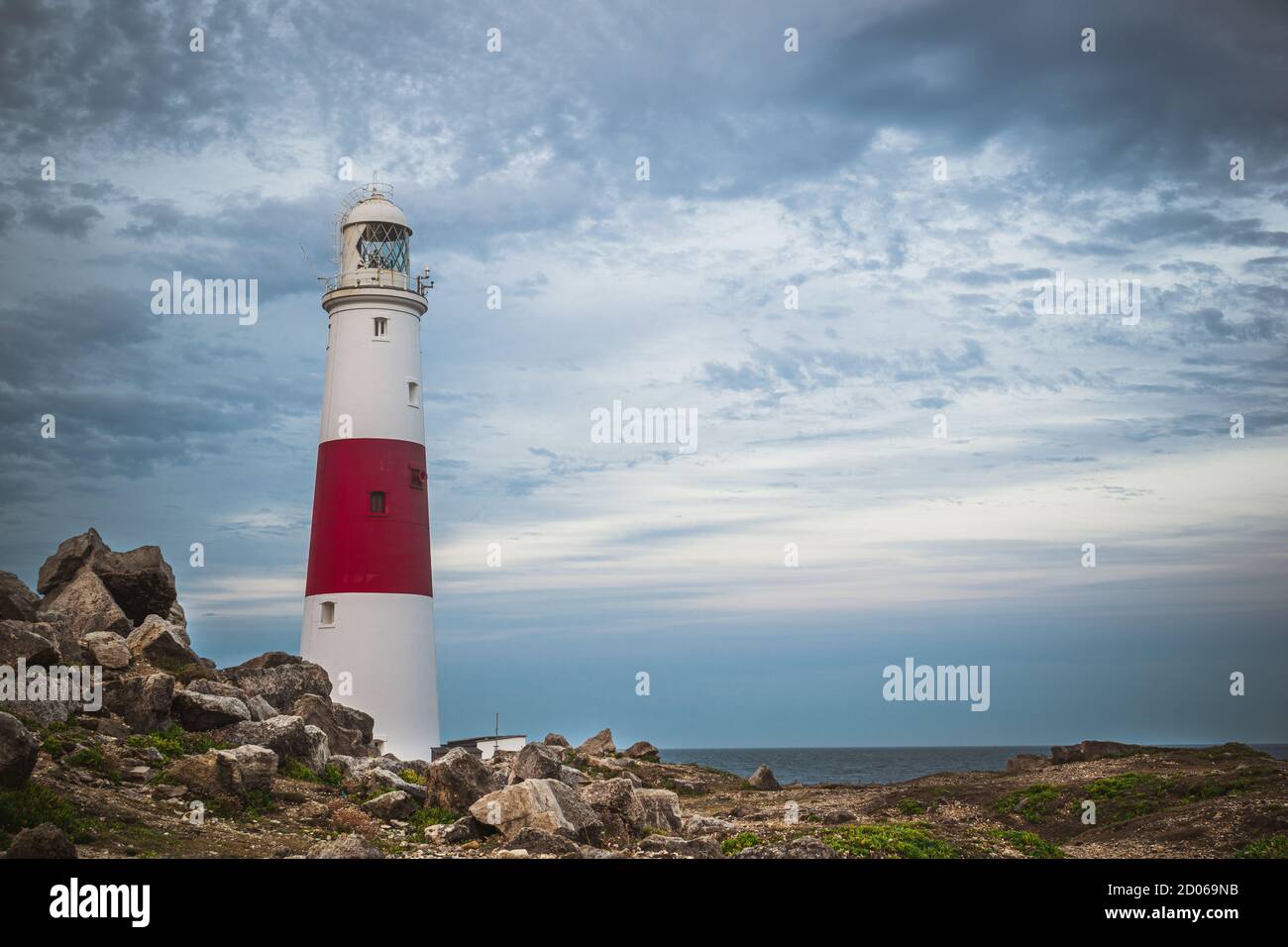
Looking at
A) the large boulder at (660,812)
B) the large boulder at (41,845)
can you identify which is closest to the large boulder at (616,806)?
the large boulder at (660,812)

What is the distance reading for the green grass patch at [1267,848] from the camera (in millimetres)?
22031

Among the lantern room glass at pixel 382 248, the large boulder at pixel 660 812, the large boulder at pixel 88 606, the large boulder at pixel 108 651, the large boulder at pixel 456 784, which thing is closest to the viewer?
the large boulder at pixel 456 784

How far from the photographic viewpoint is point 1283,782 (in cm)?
3053

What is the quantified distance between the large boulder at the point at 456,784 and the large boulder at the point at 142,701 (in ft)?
17.3

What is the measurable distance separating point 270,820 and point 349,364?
20.0m

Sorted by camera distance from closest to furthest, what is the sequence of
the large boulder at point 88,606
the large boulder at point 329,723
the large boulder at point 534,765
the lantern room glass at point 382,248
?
the large boulder at point 534,765 → the large boulder at point 88,606 → the large boulder at point 329,723 → the lantern room glass at point 382,248

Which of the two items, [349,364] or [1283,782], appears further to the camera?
[349,364]

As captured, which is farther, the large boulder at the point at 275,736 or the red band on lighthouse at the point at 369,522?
the red band on lighthouse at the point at 369,522

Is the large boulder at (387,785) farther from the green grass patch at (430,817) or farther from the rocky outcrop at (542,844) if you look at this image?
the rocky outcrop at (542,844)

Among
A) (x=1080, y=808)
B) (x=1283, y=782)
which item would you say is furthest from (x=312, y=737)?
(x=1283, y=782)

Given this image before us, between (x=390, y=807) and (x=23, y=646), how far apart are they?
7324mm

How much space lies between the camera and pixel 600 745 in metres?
48.4

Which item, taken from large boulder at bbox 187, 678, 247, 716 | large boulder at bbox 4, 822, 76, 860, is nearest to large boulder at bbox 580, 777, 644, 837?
large boulder at bbox 187, 678, 247, 716
